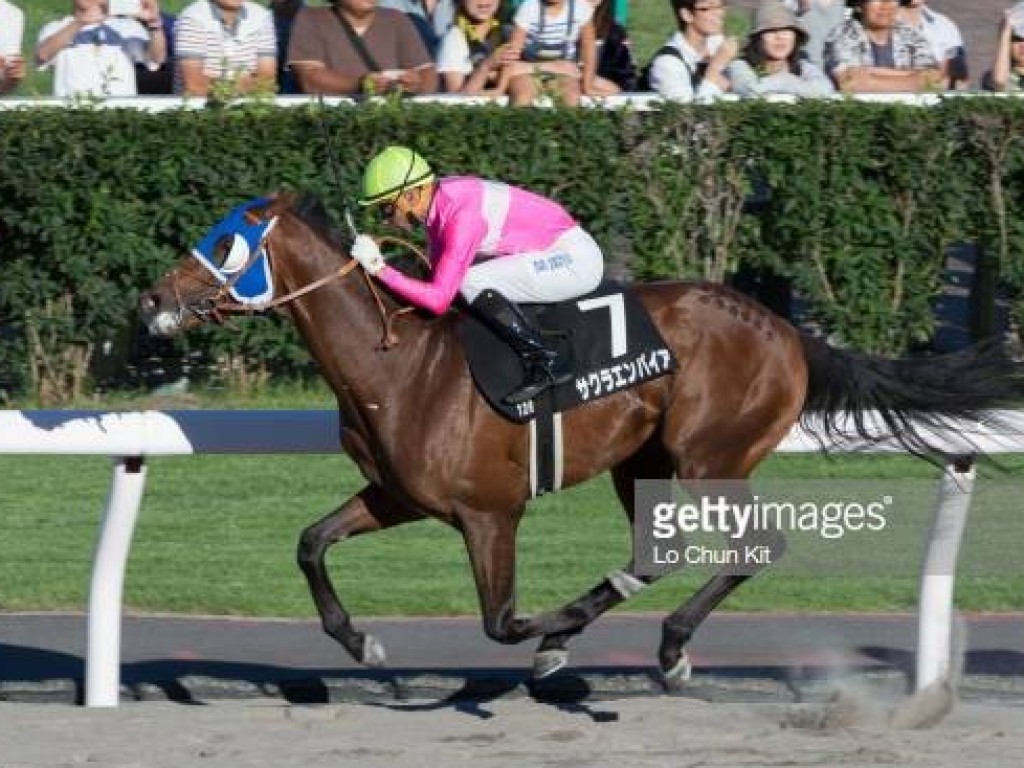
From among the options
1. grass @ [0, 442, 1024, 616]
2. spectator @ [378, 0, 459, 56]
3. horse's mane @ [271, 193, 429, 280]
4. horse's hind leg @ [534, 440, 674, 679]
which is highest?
spectator @ [378, 0, 459, 56]

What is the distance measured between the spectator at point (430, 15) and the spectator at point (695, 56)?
106 centimetres

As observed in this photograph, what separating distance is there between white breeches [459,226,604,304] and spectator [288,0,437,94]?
484 centimetres

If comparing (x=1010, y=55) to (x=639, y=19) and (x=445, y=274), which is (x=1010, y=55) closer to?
(x=639, y=19)

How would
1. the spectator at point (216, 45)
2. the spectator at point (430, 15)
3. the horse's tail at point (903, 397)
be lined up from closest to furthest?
the horse's tail at point (903, 397), the spectator at point (216, 45), the spectator at point (430, 15)

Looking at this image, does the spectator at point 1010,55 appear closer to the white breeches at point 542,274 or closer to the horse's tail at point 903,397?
the horse's tail at point 903,397

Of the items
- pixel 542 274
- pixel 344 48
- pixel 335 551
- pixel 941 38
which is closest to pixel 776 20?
pixel 941 38

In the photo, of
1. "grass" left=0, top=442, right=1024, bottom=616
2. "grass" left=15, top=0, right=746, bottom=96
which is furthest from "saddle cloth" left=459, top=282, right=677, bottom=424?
Result: "grass" left=15, top=0, right=746, bottom=96

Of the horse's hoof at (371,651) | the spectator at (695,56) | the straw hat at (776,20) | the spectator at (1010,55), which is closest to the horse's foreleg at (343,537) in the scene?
the horse's hoof at (371,651)

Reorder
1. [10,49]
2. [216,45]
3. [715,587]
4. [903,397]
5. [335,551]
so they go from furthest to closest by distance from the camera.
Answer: [10,49] < [216,45] < [335,551] < [903,397] < [715,587]

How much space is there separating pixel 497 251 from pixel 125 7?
5778 millimetres

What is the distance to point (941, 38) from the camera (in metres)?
13.0

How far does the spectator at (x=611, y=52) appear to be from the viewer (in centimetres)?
1290

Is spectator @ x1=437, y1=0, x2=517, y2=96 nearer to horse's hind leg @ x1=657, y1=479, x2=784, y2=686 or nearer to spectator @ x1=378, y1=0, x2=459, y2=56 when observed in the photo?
spectator @ x1=378, y1=0, x2=459, y2=56

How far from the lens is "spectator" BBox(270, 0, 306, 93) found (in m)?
12.2
